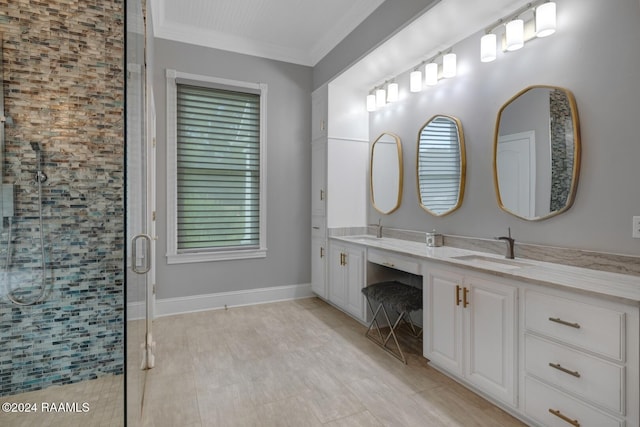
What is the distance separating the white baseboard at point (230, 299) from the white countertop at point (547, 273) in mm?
1822

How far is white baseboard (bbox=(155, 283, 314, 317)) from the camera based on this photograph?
356 centimetres

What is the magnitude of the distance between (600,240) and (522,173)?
624 millimetres

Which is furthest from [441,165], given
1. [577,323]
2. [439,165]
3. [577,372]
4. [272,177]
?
[272,177]

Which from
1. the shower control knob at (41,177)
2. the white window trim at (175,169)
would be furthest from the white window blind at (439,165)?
the shower control knob at (41,177)

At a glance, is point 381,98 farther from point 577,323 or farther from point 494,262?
point 577,323

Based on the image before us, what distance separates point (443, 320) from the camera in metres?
2.24

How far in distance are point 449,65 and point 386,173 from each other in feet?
4.13

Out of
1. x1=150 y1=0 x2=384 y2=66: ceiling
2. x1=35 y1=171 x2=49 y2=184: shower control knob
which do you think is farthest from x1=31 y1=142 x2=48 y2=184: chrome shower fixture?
x1=150 y1=0 x2=384 y2=66: ceiling

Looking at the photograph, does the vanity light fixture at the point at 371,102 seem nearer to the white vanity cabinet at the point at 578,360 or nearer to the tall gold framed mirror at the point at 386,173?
the tall gold framed mirror at the point at 386,173

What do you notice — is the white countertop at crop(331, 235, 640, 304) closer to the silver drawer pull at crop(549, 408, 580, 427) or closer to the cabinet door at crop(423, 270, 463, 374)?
the cabinet door at crop(423, 270, 463, 374)

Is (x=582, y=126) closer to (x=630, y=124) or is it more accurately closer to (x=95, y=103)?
(x=630, y=124)

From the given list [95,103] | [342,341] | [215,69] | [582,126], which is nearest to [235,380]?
[342,341]

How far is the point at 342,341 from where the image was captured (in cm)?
288

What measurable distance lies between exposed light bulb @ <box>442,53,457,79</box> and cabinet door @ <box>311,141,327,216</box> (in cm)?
150
